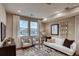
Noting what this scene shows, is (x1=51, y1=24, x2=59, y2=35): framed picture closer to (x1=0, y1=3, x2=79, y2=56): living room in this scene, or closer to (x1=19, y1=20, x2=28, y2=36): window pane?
(x1=0, y1=3, x2=79, y2=56): living room

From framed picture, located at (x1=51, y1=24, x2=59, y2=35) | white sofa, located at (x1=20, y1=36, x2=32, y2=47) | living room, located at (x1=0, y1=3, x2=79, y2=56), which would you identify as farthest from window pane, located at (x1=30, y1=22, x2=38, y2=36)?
framed picture, located at (x1=51, y1=24, x2=59, y2=35)

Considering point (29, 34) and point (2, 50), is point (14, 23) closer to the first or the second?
point (29, 34)

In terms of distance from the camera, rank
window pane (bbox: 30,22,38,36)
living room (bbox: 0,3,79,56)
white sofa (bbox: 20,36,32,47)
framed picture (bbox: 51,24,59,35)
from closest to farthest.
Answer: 1. living room (bbox: 0,3,79,56)
2. window pane (bbox: 30,22,38,36)
3. white sofa (bbox: 20,36,32,47)
4. framed picture (bbox: 51,24,59,35)

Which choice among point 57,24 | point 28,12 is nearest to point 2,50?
point 28,12

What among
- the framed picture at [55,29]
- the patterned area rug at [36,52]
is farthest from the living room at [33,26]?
the framed picture at [55,29]

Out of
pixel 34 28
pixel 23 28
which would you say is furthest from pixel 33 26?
pixel 23 28

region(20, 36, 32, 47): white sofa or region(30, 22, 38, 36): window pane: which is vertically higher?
region(30, 22, 38, 36): window pane

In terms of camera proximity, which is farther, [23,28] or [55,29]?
[55,29]

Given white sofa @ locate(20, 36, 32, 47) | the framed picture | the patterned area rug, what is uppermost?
the framed picture

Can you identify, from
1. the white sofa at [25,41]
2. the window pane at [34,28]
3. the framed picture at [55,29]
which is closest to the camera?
the window pane at [34,28]

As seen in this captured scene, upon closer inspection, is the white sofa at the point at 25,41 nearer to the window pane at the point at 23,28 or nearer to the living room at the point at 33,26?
the living room at the point at 33,26

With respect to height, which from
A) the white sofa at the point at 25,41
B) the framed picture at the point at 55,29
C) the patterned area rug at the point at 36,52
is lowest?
the patterned area rug at the point at 36,52

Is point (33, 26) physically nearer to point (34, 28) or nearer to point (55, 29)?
point (34, 28)

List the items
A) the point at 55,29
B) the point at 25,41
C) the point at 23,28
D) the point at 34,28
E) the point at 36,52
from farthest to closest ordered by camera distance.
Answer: the point at 55,29, the point at 25,41, the point at 23,28, the point at 34,28, the point at 36,52
